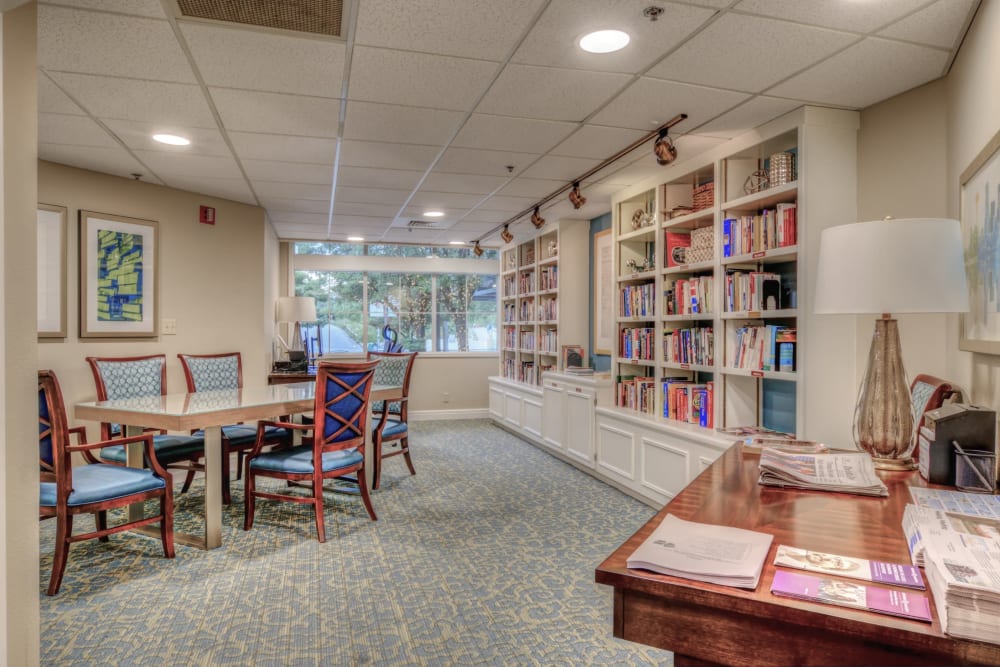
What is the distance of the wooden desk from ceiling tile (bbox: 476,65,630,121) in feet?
6.66

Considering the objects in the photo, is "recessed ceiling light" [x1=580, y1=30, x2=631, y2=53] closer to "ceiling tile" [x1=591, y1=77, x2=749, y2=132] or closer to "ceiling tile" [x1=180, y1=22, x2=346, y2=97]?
"ceiling tile" [x1=591, y1=77, x2=749, y2=132]

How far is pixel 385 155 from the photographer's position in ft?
12.7

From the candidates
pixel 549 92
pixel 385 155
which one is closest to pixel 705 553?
pixel 549 92

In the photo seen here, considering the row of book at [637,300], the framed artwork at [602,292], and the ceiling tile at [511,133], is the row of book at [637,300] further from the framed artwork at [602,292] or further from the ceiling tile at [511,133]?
the ceiling tile at [511,133]

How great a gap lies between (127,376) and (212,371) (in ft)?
2.21

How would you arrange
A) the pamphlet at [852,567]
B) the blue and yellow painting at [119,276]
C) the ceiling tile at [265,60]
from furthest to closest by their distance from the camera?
the blue and yellow painting at [119,276], the ceiling tile at [265,60], the pamphlet at [852,567]

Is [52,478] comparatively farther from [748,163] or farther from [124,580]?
[748,163]

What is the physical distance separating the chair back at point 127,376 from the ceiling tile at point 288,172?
5.24 ft

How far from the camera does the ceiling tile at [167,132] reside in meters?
3.35

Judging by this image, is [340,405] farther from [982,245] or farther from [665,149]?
[982,245]

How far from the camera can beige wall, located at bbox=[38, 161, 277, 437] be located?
425cm

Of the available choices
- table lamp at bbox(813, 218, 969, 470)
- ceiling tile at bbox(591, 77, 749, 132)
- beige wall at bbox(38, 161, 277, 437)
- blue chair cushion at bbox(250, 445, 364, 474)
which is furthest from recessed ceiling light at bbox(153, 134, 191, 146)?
table lamp at bbox(813, 218, 969, 470)

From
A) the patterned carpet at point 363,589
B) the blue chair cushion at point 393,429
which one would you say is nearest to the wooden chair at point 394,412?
the blue chair cushion at point 393,429

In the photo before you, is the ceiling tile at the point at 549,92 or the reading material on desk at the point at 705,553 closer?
the reading material on desk at the point at 705,553
